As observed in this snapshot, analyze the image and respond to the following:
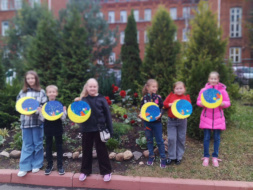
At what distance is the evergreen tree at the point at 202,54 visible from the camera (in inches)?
173

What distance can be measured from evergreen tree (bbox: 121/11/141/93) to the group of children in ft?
12.1

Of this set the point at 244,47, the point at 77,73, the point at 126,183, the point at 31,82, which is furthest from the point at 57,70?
the point at 244,47

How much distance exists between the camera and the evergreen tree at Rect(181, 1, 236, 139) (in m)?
4.39

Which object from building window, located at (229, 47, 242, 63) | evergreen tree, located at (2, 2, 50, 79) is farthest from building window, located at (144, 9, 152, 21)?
evergreen tree, located at (2, 2, 50, 79)

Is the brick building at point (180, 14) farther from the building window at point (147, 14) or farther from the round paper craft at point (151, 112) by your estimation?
the round paper craft at point (151, 112)

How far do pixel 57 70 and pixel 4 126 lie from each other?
257cm

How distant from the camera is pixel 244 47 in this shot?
24703 millimetres

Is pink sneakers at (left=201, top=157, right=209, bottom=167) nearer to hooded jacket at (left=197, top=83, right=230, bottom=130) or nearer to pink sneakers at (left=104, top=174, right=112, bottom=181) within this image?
hooded jacket at (left=197, top=83, right=230, bottom=130)

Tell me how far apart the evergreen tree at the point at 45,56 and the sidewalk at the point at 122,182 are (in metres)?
4.18

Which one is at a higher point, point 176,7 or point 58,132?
point 176,7

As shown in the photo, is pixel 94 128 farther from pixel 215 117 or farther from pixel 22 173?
pixel 215 117

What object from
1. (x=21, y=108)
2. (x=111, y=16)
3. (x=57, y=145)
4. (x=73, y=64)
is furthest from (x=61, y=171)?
(x=111, y=16)

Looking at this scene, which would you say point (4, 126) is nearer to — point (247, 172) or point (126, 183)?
point (126, 183)

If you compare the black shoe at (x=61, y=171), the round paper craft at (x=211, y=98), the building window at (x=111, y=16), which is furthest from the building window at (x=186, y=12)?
the black shoe at (x=61, y=171)
